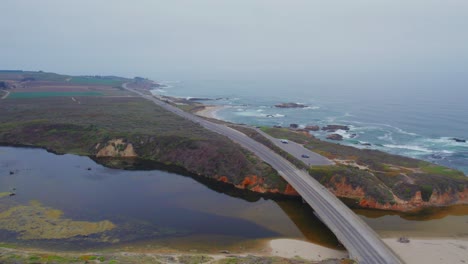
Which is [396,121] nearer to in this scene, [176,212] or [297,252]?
[297,252]

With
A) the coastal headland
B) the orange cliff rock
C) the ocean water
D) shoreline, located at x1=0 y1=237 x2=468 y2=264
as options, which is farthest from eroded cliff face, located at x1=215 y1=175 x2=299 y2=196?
the ocean water

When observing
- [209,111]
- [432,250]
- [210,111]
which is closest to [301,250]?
[432,250]

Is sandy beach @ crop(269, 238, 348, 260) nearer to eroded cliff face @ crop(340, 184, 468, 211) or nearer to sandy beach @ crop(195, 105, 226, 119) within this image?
eroded cliff face @ crop(340, 184, 468, 211)

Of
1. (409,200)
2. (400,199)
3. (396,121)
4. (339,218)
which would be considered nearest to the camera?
(339,218)

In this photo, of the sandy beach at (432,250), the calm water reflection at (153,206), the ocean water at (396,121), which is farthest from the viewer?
the ocean water at (396,121)

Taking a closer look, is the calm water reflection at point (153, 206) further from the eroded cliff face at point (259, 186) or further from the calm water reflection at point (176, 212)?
the eroded cliff face at point (259, 186)

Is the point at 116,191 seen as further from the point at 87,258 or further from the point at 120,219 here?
the point at 87,258

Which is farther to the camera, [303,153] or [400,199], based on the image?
[303,153]

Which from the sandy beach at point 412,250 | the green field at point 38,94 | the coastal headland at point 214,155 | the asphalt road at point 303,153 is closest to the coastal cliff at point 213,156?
the coastal headland at point 214,155
